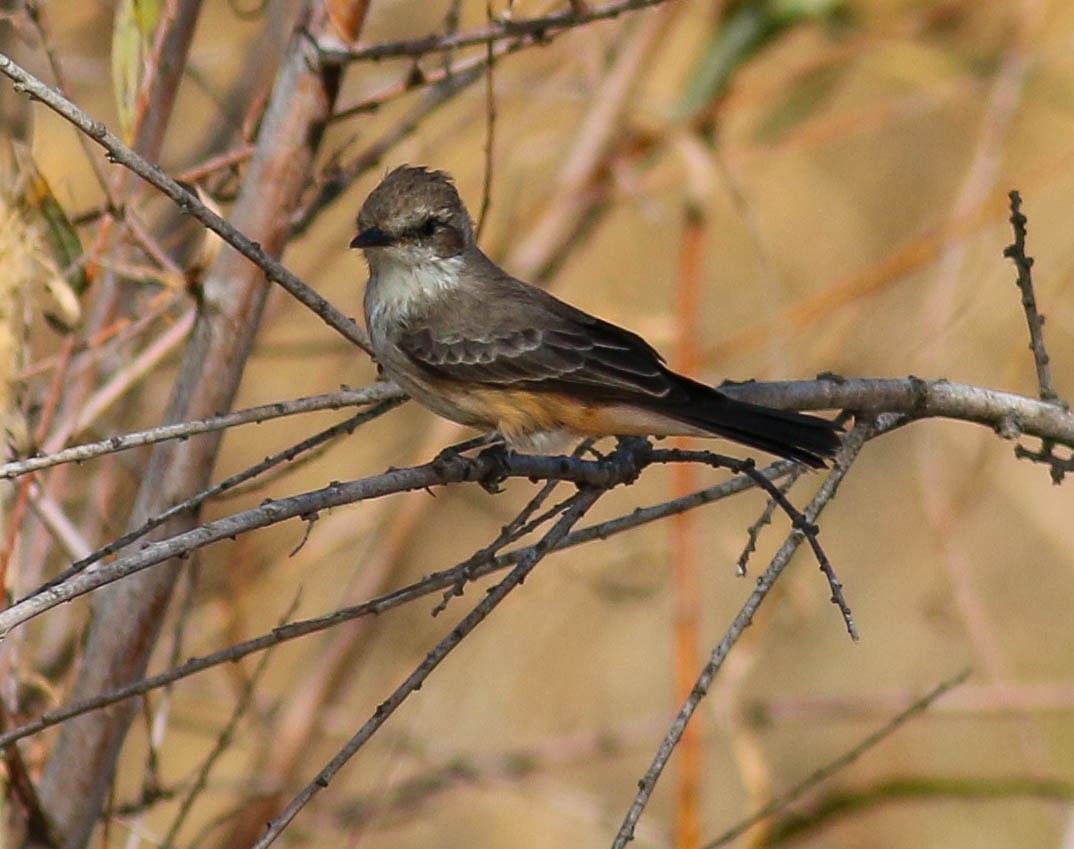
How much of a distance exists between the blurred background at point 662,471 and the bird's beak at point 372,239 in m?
0.26

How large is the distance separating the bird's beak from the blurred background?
0.26 metres

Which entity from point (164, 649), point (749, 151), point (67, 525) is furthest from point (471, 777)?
point (749, 151)

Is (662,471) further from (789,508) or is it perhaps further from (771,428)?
(789,508)

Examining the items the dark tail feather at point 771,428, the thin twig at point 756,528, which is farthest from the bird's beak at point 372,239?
the thin twig at point 756,528

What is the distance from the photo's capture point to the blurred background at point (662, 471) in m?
5.92

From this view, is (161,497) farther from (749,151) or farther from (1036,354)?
(749,151)

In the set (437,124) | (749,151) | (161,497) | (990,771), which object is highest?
(437,124)

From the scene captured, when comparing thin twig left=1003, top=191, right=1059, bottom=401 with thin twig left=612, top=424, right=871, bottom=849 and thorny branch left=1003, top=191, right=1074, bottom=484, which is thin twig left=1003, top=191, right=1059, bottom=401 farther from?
thin twig left=612, top=424, right=871, bottom=849

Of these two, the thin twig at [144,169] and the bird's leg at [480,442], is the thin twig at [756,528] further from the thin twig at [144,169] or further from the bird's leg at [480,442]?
the thin twig at [144,169]

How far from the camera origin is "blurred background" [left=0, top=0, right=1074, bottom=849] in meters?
5.92

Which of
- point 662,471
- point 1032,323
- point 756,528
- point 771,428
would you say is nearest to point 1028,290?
point 1032,323

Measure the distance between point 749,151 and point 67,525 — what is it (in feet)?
13.5

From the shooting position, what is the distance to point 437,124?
336 inches

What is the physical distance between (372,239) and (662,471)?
526cm
